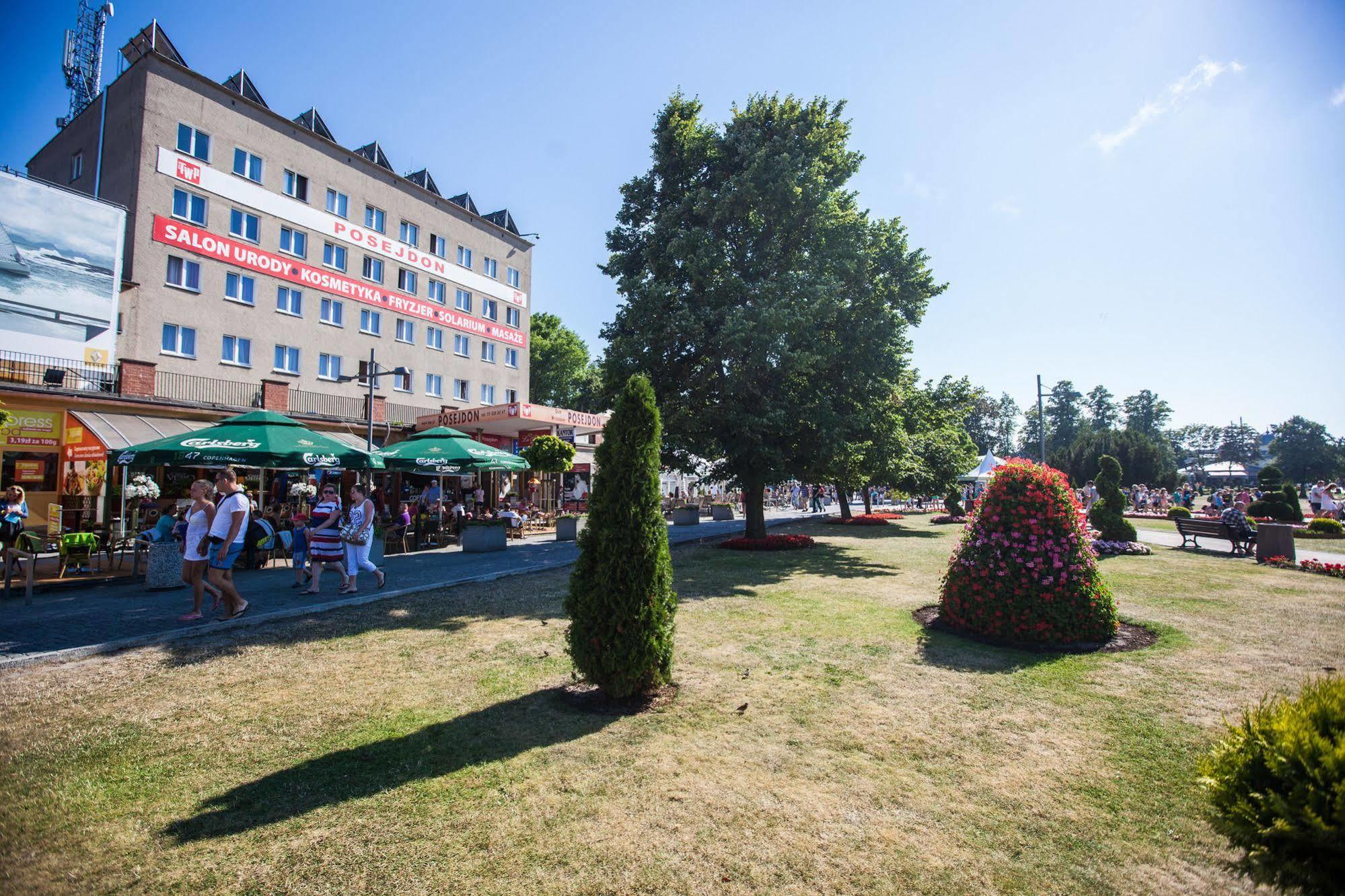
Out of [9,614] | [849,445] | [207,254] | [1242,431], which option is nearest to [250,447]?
[9,614]

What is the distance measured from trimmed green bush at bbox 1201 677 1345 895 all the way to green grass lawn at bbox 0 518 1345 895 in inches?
34.8

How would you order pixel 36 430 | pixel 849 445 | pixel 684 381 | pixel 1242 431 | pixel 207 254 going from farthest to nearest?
pixel 1242 431 → pixel 207 254 → pixel 36 430 → pixel 684 381 → pixel 849 445

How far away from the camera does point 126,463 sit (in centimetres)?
1145

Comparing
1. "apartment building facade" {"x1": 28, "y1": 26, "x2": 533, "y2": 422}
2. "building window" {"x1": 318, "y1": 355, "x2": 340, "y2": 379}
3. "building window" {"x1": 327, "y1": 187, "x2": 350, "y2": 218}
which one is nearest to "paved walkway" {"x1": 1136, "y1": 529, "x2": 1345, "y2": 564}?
"apartment building facade" {"x1": 28, "y1": 26, "x2": 533, "y2": 422}

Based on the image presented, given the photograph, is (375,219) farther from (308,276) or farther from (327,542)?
(327,542)

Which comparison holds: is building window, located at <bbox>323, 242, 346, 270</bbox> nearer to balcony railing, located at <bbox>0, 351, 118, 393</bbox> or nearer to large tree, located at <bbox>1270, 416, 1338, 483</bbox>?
balcony railing, located at <bbox>0, 351, 118, 393</bbox>

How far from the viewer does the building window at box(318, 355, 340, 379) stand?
27438 mm

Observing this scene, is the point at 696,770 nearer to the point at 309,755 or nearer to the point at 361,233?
the point at 309,755

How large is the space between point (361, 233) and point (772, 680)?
104 ft

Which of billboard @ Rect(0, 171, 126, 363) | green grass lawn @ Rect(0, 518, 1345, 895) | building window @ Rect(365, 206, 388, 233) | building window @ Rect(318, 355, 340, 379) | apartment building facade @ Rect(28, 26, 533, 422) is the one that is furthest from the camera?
building window @ Rect(365, 206, 388, 233)

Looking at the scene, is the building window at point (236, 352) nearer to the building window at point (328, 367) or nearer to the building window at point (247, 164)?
the building window at point (328, 367)

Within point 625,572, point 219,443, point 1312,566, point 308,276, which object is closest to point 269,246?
point 308,276

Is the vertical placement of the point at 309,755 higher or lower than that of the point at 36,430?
lower

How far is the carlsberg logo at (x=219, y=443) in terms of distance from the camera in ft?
37.2
